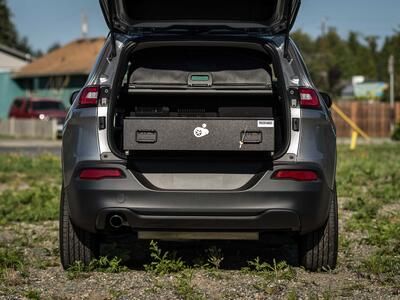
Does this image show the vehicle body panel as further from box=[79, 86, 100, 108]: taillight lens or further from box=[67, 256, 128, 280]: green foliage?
box=[67, 256, 128, 280]: green foliage

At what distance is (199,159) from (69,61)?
42075mm

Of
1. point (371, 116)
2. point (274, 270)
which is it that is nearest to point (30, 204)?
point (274, 270)

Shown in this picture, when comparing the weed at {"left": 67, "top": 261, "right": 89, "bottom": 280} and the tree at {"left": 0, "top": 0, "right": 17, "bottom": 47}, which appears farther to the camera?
the tree at {"left": 0, "top": 0, "right": 17, "bottom": 47}

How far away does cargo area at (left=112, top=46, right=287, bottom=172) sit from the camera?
5.04 metres

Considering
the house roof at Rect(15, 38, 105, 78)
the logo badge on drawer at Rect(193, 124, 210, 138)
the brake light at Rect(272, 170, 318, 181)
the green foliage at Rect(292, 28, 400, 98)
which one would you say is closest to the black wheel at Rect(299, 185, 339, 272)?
the brake light at Rect(272, 170, 318, 181)

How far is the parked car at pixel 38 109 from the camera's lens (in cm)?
3428

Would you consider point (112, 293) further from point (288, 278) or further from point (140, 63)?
point (140, 63)

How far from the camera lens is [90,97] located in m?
5.29

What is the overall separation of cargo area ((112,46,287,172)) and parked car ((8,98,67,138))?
27.9 meters

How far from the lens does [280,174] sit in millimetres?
5078

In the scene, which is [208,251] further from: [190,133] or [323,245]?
[190,133]

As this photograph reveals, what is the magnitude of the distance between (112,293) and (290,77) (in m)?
1.79

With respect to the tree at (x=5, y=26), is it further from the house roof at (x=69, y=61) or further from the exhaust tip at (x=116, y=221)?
the exhaust tip at (x=116, y=221)

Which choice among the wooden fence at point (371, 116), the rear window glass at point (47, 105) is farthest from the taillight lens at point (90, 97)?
the wooden fence at point (371, 116)
